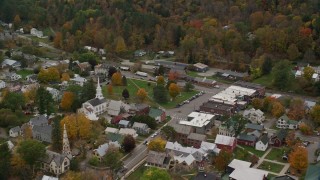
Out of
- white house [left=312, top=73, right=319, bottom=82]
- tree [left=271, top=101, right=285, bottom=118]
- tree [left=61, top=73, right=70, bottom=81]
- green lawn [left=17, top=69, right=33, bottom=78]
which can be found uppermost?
white house [left=312, top=73, right=319, bottom=82]

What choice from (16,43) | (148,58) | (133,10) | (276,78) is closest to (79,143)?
(276,78)

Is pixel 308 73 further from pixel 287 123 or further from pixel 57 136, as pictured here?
pixel 57 136

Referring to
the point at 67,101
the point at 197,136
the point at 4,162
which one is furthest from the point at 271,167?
the point at 67,101

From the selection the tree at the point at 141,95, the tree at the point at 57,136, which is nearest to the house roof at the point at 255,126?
the tree at the point at 141,95

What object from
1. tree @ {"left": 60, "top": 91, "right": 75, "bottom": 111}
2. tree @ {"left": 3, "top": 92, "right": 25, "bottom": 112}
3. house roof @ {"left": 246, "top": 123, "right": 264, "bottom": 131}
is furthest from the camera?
tree @ {"left": 60, "top": 91, "right": 75, "bottom": 111}

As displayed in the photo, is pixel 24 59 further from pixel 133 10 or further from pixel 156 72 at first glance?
pixel 133 10

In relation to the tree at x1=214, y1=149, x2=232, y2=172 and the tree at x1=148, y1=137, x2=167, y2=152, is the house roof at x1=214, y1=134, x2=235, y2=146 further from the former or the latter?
the tree at x1=148, y1=137, x2=167, y2=152

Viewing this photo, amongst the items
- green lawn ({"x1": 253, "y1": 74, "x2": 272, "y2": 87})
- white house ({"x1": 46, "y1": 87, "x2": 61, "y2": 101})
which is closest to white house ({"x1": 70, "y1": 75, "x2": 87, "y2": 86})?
white house ({"x1": 46, "y1": 87, "x2": 61, "y2": 101})
